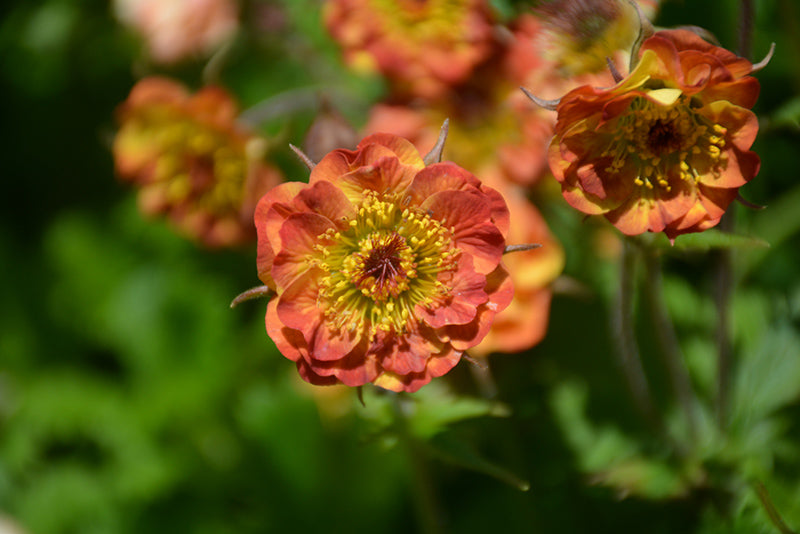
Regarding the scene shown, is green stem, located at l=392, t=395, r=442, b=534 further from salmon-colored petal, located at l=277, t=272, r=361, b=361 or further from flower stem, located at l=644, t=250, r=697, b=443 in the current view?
flower stem, located at l=644, t=250, r=697, b=443

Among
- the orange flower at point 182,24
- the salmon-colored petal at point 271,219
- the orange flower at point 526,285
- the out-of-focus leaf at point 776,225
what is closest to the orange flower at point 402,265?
the salmon-colored petal at point 271,219

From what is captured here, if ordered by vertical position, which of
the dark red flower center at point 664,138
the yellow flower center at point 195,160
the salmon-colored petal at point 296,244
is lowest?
the yellow flower center at point 195,160

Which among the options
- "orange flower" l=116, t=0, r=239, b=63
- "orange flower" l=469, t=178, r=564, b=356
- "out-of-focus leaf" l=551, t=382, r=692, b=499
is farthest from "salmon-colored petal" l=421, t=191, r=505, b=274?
"orange flower" l=116, t=0, r=239, b=63

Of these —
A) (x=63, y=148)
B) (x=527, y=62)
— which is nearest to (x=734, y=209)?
(x=527, y=62)

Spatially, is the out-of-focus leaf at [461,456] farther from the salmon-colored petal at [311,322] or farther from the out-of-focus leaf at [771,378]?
the out-of-focus leaf at [771,378]

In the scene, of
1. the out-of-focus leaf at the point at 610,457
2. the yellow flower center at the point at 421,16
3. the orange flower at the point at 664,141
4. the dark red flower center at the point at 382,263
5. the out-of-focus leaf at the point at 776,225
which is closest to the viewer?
the orange flower at the point at 664,141

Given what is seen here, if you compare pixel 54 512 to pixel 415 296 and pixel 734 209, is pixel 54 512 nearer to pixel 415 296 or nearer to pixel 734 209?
pixel 415 296

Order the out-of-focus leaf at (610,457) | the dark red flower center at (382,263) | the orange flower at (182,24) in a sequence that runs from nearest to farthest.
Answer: the dark red flower center at (382,263) < the out-of-focus leaf at (610,457) < the orange flower at (182,24)
